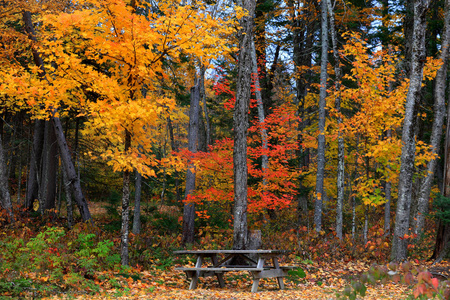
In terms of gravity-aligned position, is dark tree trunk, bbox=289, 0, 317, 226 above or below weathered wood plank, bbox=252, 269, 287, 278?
above

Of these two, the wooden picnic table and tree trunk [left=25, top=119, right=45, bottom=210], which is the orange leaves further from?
tree trunk [left=25, top=119, right=45, bottom=210]

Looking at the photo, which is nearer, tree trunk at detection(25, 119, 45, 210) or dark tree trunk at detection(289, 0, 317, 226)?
tree trunk at detection(25, 119, 45, 210)

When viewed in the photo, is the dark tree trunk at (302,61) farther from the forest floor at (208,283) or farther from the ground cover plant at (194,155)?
the forest floor at (208,283)

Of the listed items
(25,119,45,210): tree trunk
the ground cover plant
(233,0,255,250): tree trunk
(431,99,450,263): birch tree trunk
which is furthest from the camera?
(25,119,45,210): tree trunk

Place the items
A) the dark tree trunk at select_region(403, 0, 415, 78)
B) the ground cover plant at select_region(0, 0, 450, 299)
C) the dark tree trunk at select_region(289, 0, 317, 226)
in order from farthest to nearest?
the dark tree trunk at select_region(289, 0, 317, 226), the dark tree trunk at select_region(403, 0, 415, 78), the ground cover plant at select_region(0, 0, 450, 299)

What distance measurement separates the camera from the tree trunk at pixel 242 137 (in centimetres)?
829

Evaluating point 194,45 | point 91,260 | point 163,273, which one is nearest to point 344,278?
point 163,273

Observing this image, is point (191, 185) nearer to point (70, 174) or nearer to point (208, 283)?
point (70, 174)

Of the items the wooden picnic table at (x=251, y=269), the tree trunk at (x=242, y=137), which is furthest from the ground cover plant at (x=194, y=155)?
the wooden picnic table at (x=251, y=269)

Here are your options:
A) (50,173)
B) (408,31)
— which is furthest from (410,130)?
(50,173)

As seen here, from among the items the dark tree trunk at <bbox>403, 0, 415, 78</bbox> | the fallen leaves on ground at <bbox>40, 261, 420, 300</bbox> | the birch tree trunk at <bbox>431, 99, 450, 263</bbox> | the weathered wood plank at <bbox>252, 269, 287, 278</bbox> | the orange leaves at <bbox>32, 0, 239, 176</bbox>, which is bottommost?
the fallen leaves on ground at <bbox>40, 261, 420, 300</bbox>

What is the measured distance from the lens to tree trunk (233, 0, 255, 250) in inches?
326

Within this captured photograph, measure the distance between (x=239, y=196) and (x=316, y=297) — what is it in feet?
9.73

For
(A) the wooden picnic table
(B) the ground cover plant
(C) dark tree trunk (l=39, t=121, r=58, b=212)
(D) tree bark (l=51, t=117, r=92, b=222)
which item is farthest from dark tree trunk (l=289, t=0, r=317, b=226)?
(C) dark tree trunk (l=39, t=121, r=58, b=212)
